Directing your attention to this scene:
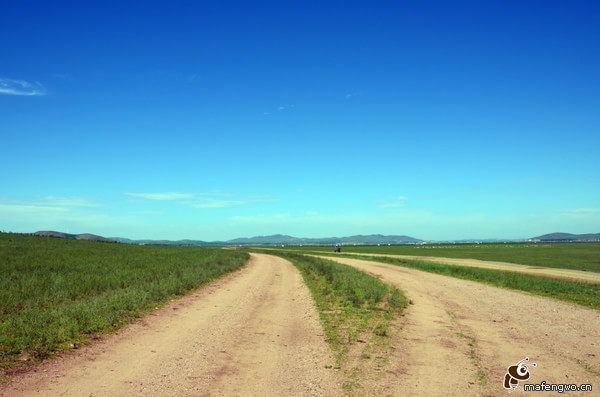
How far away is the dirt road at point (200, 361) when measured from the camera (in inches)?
306

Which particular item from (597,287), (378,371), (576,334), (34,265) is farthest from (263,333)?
(597,287)

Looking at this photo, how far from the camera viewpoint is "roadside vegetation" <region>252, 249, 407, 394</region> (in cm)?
943

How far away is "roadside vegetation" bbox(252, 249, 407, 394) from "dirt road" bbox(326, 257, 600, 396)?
1.77ft

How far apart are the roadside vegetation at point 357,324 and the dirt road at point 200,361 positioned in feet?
1.52

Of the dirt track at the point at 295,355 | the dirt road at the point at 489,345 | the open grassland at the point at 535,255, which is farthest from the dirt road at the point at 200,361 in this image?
the open grassland at the point at 535,255

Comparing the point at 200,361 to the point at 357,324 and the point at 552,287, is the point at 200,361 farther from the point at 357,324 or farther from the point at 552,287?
the point at 552,287

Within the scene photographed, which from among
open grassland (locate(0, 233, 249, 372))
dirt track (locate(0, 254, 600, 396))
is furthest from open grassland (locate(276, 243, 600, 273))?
open grassland (locate(0, 233, 249, 372))

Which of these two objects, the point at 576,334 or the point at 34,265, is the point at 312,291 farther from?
the point at 34,265

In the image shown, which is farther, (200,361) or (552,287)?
(552,287)

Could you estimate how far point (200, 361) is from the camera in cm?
957

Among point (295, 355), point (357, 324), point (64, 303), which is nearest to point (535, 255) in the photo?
point (357, 324)

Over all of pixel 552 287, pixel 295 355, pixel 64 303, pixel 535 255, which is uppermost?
pixel 64 303

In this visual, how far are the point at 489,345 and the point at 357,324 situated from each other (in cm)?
445

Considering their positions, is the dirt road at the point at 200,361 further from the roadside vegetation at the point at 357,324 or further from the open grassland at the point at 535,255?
the open grassland at the point at 535,255
